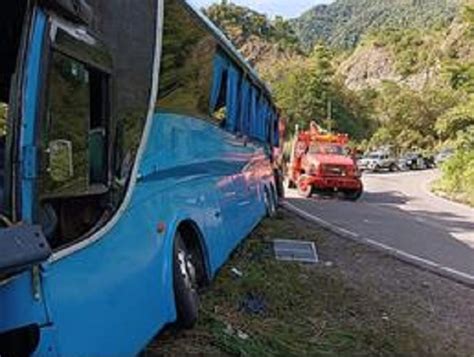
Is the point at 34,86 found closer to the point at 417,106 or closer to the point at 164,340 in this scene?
the point at 164,340

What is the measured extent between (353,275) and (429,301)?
139cm

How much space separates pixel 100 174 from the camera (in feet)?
16.7

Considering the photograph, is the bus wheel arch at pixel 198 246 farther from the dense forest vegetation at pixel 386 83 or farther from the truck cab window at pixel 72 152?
the dense forest vegetation at pixel 386 83

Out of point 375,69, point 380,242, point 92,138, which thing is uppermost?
point 375,69

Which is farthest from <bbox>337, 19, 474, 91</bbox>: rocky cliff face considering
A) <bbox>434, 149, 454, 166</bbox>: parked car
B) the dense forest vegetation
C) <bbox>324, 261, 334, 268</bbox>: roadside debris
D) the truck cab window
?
the truck cab window

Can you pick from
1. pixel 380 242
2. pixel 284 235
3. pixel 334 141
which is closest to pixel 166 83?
pixel 284 235

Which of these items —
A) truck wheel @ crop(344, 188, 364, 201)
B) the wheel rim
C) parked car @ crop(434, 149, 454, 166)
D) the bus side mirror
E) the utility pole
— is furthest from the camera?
the utility pole

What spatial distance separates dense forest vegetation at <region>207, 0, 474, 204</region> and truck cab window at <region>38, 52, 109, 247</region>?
1076 inches

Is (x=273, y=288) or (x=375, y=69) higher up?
(x=375, y=69)

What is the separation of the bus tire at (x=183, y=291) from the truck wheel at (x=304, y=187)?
22029mm

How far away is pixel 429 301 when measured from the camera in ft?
32.4

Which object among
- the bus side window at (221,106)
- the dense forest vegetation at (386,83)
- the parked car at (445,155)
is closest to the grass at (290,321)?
the bus side window at (221,106)

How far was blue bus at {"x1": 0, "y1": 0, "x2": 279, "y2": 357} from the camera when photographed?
416 cm

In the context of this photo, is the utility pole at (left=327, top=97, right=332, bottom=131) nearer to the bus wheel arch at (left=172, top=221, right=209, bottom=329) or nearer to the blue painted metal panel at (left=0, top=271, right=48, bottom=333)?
the bus wheel arch at (left=172, top=221, right=209, bottom=329)
